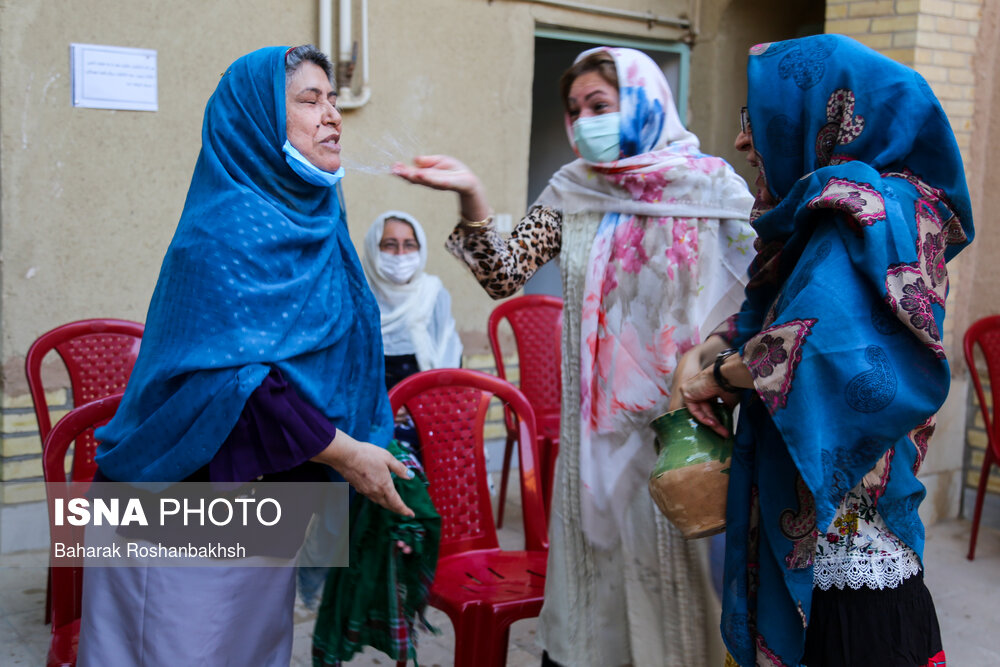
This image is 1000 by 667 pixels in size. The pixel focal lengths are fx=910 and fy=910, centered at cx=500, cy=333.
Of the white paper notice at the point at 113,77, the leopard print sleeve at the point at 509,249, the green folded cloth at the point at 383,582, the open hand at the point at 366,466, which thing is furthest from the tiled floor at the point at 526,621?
the white paper notice at the point at 113,77

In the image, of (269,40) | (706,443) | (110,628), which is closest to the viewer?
(706,443)

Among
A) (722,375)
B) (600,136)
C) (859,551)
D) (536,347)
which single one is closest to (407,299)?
(536,347)

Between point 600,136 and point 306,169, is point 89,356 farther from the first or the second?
point 600,136

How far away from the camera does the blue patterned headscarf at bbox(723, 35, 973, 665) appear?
1405 mm

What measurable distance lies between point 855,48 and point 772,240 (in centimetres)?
36

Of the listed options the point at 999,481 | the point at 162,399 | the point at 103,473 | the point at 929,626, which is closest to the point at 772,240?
the point at 929,626

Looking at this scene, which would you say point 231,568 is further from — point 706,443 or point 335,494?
point 706,443

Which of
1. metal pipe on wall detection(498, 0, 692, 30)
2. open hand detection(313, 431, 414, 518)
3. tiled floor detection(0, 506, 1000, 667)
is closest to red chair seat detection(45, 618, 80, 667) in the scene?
open hand detection(313, 431, 414, 518)

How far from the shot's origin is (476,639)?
2264 millimetres

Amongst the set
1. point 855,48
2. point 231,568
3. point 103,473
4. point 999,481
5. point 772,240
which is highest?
point 855,48

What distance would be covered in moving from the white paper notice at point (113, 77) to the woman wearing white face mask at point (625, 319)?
2453mm

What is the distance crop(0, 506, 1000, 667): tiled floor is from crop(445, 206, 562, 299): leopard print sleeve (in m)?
1.17

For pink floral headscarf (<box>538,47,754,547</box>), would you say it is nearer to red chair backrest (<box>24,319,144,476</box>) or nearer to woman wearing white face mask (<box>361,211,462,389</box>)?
red chair backrest (<box>24,319,144,476</box>)

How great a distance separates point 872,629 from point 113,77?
367 centimetres
